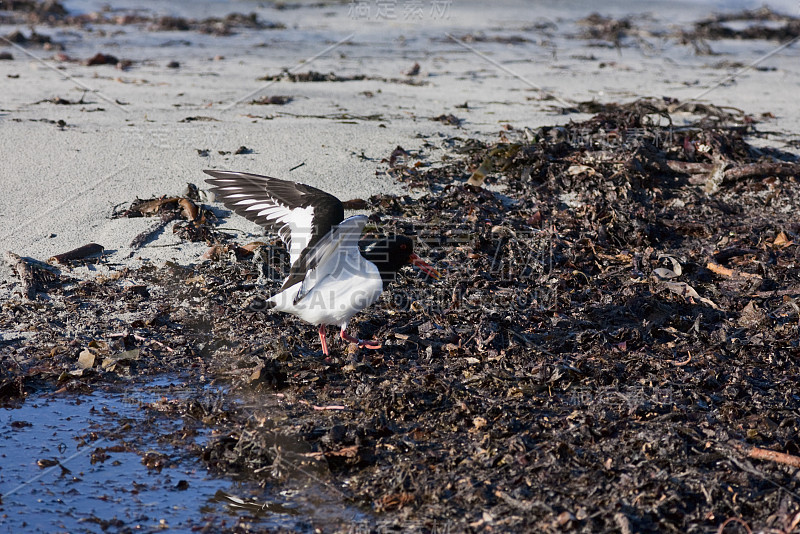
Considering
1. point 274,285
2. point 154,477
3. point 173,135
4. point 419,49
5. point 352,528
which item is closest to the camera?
point 352,528

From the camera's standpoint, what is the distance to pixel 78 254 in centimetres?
548

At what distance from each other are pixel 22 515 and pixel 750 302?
4327 mm

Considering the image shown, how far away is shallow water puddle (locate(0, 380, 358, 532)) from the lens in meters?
3.30

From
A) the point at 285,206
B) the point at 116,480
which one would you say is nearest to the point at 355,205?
→ the point at 285,206

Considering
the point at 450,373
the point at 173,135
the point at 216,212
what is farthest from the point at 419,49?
the point at 450,373

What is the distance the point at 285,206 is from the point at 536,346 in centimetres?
184

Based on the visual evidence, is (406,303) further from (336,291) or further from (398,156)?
(398,156)

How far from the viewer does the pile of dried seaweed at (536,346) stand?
3448mm

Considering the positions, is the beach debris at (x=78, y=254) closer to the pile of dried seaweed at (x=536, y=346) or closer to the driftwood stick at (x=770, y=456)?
the pile of dried seaweed at (x=536, y=346)

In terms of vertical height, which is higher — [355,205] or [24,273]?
[355,205]

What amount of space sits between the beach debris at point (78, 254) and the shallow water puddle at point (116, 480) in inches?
57.7

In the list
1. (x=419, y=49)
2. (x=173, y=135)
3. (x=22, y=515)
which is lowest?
(x=22, y=515)

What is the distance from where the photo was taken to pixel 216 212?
20.0ft

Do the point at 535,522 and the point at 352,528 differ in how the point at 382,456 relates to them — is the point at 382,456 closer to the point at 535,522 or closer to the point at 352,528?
the point at 352,528
